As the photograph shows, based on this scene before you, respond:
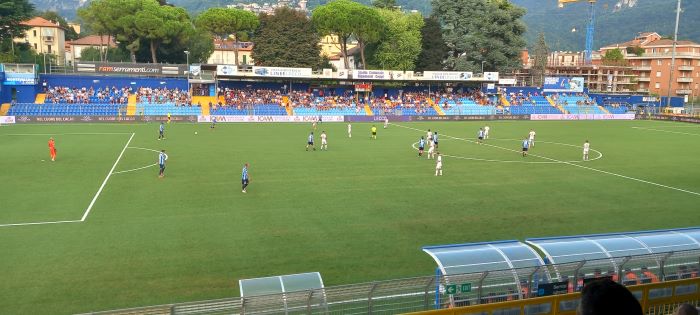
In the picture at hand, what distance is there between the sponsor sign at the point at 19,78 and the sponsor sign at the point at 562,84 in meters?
68.4

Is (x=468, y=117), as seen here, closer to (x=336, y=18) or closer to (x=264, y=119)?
(x=336, y=18)

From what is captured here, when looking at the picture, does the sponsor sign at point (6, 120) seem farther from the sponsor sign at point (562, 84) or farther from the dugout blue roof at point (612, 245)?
the sponsor sign at point (562, 84)

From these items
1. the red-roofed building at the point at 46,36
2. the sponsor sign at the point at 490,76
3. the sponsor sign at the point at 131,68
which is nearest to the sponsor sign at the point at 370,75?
the sponsor sign at the point at 490,76

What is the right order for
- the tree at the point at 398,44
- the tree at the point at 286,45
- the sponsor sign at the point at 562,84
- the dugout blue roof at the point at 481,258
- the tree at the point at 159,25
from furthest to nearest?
the tree at the point at 398,44 → the sponsor sign at the point at 562,84 → the tree at the point at 286,45 → the tree at the point at 159,25 → the dugout blue roof at the point at 481,258

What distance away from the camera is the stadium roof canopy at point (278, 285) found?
8.79 metres

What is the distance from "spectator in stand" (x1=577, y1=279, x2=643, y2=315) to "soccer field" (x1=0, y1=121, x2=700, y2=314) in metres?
10.6

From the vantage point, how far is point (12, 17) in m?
73.5

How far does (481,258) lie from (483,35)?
84165mm

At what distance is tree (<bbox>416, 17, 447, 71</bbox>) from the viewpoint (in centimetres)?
8788

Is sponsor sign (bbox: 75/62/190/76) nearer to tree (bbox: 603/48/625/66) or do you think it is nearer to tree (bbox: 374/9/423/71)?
tree (bbox: 374/9/423/71)

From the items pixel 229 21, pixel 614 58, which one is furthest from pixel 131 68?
pixel 614 58

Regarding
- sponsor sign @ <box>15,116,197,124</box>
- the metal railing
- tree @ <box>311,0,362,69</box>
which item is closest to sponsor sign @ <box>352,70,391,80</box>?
tree @ <box>311,0,362,69</box>

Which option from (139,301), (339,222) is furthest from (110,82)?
(139,301)

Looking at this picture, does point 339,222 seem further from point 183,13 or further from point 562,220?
point 183,13
